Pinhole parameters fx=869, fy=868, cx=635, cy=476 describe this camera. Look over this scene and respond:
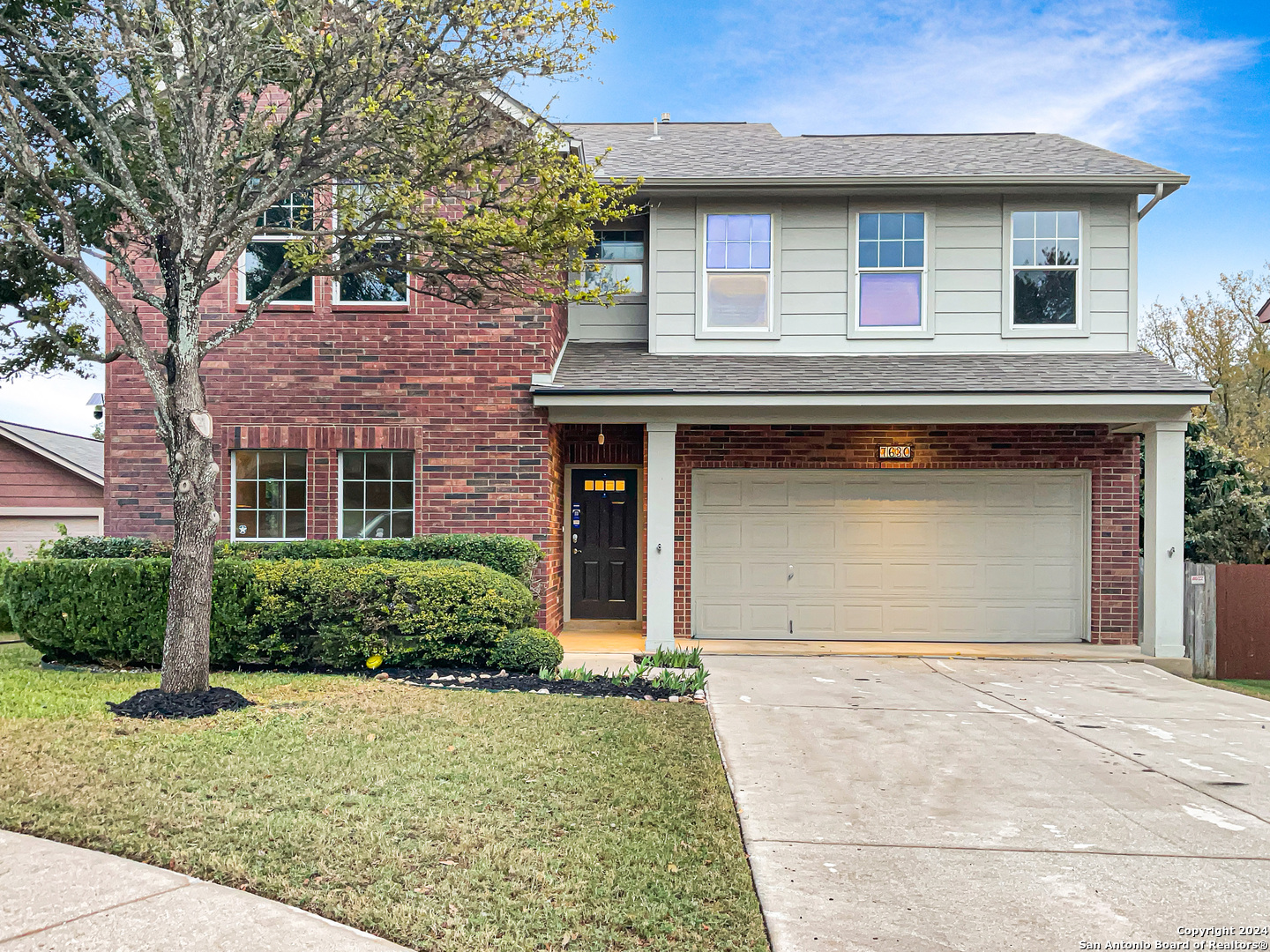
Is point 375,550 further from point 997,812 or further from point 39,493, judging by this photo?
point 39,493

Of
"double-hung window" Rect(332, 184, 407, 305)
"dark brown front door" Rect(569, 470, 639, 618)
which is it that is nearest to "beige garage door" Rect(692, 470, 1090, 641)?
"dark brown front door" Rect(569, 470, 639, 618)

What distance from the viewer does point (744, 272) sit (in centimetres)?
1178

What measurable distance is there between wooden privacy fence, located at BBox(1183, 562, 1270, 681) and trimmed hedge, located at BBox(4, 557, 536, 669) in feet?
27.8

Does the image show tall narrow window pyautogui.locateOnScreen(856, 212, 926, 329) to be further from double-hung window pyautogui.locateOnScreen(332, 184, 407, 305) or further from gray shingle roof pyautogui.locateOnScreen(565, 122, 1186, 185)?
double-hung window pyautogui.locateOnScreen(332, 184, 407, 305)

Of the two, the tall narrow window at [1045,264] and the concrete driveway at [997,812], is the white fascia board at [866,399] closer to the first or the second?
the tall narrow window at [1045,264]

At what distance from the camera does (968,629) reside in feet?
38.6

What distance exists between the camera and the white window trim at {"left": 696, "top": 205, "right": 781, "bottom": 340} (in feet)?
38.4

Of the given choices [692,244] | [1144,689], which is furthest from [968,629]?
[692,244]

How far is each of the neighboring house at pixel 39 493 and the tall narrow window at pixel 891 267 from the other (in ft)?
52.1

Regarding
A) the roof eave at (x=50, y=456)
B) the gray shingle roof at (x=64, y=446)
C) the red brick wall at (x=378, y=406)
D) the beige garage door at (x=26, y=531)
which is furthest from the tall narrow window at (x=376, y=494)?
the beige garage door at (x=26, y=531)

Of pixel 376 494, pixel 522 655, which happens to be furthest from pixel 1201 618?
pixel 376 494

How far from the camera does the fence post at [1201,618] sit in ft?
35.1

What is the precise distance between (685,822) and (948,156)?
427 inches

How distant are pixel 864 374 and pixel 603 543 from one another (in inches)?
174
